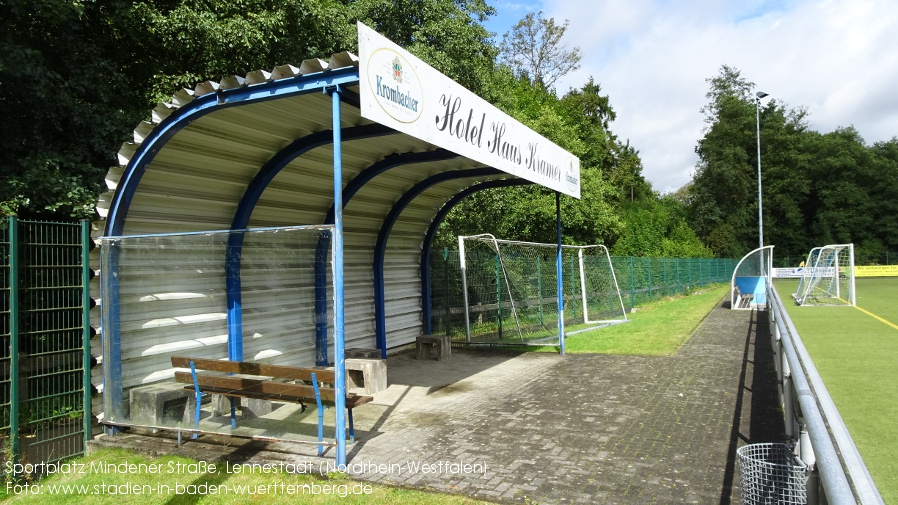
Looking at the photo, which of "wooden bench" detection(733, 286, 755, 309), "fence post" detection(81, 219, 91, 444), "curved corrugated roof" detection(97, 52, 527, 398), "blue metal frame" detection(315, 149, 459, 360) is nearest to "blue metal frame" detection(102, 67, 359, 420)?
Answer: "curved corrugated roof" detection(97, 52, 527, 398)

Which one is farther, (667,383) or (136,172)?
(667,383)

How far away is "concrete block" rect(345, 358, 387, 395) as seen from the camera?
7375mm

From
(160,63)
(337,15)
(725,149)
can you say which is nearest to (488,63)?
(337,15)

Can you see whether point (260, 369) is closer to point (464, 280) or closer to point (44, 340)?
point (44, 340)

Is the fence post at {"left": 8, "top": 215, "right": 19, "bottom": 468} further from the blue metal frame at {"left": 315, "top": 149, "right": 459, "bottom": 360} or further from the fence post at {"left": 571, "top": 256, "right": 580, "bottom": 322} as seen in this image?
the fence post at {"left": 571, "top": 256, "right": 580, "bottom": 322}

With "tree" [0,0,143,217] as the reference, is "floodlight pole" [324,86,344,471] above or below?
below

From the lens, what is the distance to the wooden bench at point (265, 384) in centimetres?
513

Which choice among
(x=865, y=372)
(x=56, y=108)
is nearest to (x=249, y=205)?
(x=56, y=108)

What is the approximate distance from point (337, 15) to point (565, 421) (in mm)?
10678

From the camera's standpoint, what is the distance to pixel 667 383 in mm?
8195

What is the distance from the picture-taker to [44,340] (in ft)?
18.1

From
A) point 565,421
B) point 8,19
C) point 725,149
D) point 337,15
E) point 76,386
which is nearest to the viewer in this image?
point 76,386

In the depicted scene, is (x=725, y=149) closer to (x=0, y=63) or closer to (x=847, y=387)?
(x=847, y=387)

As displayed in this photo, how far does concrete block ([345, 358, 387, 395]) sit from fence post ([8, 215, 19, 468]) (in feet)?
11.0
